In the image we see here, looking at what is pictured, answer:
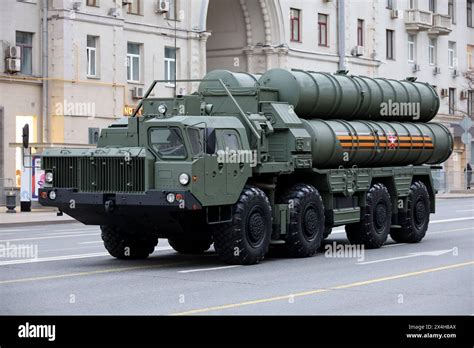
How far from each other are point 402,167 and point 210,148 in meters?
6.82

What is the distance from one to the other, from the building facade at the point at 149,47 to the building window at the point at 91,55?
2.2 inches

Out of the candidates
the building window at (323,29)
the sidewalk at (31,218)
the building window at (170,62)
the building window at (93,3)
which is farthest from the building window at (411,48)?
the sidewalk at (31,218)

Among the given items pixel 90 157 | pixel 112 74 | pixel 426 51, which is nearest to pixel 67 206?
pixel 90 157

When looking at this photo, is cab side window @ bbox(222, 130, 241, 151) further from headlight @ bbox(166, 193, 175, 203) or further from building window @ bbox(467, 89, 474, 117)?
building window @ bbox(467, 89, 474, 117)

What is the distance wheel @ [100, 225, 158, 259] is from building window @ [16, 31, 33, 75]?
25.1 metres

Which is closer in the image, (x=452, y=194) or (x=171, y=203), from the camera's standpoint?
(x=171, y=203)

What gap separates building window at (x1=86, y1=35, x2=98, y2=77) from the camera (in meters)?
45.5

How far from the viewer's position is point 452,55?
243ft

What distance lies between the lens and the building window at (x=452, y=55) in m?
73.5

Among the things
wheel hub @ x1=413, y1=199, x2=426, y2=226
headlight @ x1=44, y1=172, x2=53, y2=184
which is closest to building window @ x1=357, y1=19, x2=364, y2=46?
wheel hub @ x1=413, y1=199, x2=426, y2=226

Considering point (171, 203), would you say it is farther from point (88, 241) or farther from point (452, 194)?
point (452, 194)
